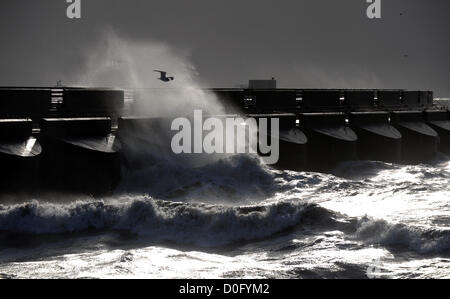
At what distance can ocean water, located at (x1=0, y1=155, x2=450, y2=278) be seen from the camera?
39.0 feet

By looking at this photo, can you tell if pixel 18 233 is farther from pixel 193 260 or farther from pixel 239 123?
pixel 239 123

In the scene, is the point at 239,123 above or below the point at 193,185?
above

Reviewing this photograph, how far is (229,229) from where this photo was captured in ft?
47.8

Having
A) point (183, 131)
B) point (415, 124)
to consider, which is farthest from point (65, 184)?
point (415, 124)

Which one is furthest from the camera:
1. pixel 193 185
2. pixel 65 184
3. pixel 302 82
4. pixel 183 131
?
pixel 302 82

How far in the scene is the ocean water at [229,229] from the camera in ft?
39.0

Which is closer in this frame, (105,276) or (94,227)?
(105,276)

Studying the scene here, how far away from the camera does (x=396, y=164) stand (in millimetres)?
25484

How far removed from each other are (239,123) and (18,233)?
8494 millimetres

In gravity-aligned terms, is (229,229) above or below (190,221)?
below

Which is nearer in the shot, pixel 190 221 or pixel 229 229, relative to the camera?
pixel 229 229

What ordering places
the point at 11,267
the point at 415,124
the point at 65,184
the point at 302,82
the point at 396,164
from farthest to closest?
the point at 302,82, the point at 415,124, the point at 396,164, the point at 65,184, the point at 11,267

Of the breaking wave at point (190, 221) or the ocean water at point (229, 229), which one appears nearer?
the ocean water at point (229, 229)

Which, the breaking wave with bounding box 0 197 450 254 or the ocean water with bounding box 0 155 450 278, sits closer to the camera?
the ocean water with bounding box 0 155 450 278
